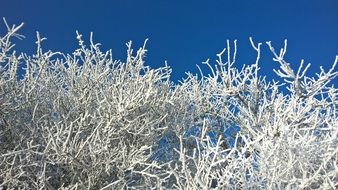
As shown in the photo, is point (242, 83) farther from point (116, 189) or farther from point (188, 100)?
point (116, 189)

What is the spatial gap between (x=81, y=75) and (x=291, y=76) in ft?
9.71

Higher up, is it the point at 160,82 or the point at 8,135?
the point at 160,82

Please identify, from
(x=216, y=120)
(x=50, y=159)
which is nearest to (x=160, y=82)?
(x=216, y=120)

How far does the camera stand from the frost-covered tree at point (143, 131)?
3.60 m

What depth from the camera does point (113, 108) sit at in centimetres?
497

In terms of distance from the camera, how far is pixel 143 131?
5.30m

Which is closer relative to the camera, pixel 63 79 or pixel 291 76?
pixel 291 76

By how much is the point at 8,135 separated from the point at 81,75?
1.46m

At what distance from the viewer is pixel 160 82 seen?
7039 mm

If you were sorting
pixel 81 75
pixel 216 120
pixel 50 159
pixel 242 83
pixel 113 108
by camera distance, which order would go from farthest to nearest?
pixel 216 120
pixel 81 75
pixel 242 83
pixel 113 108
pixel 50 159

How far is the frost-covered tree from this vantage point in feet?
11.8

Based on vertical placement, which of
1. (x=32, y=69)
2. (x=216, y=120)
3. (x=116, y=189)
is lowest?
(x=116, y=189)

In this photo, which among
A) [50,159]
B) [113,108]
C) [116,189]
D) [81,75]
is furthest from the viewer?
[81,75]

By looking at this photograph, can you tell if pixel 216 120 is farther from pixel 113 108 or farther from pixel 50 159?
pixel 50 159
